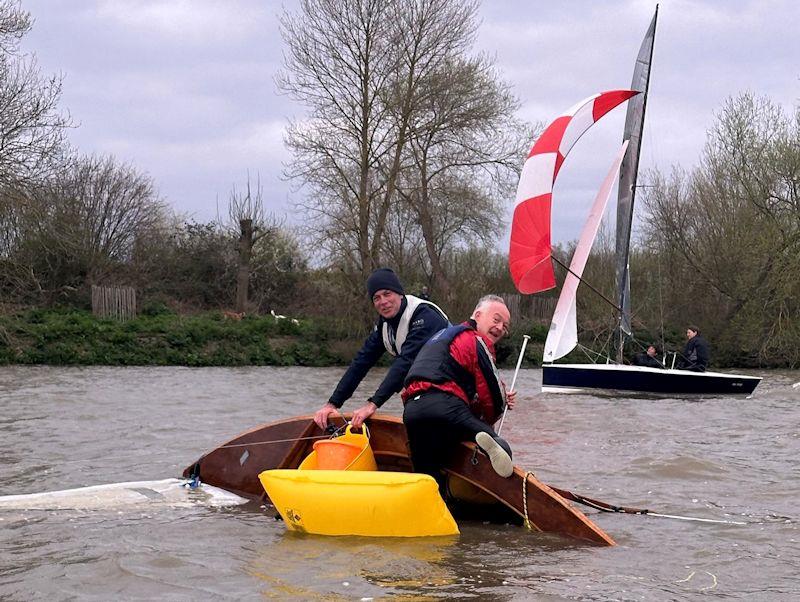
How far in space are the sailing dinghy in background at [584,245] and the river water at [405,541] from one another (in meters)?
4.99

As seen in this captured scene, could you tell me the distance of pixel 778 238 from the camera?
2578cm

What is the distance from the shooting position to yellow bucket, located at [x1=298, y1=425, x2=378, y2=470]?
17.8 feet

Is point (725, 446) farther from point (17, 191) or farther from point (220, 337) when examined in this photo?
point (220, 337)

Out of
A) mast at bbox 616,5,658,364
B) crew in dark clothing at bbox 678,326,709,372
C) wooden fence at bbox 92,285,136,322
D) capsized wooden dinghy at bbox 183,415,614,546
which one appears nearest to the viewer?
capsized wooden dinghy at bbox 183,415,614,546

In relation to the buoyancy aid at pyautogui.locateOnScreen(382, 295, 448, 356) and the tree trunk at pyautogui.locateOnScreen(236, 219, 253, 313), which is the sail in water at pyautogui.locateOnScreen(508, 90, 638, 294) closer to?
the buoyancy aid at pyautogui.locateOnScreen(382, 295, 448, 356)

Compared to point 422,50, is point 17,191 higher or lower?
lower

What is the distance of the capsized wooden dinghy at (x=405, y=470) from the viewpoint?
16.4ft

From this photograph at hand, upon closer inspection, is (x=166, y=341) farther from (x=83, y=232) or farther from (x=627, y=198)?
(x=627, y=198)

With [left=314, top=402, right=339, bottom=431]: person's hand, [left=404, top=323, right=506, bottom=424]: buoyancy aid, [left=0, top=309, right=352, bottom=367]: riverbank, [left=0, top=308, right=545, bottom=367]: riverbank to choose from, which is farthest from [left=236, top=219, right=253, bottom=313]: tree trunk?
[left=404, top=323, right=506, bottom=424]: buoyancy aid

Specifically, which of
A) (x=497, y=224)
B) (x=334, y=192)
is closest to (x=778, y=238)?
(x=497, y=224)

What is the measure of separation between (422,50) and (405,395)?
21533mm

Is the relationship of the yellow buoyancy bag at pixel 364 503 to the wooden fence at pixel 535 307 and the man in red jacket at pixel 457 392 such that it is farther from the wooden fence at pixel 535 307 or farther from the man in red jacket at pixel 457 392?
the wooden fence at pixel 535 307

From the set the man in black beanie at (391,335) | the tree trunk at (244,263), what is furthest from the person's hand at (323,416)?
the tree trunk at (244,263)

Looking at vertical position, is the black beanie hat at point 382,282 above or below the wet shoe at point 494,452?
above
